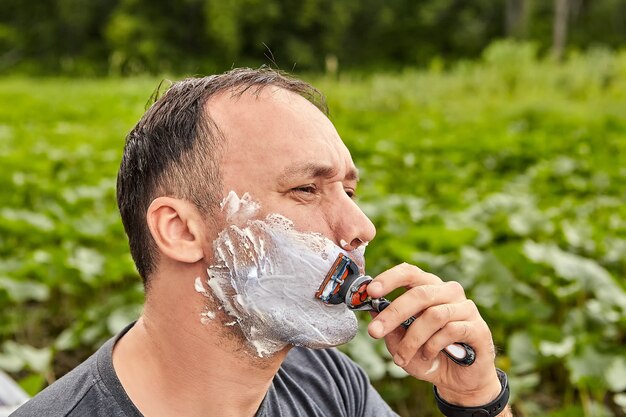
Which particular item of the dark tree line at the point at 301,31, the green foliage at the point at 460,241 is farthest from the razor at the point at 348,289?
the dark tree line at the point at 301,31

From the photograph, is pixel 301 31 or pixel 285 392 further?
pixel 301 31

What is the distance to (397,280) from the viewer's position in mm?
1537

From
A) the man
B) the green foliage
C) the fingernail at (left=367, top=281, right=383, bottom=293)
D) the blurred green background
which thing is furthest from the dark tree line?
the fingernail at (left=367, top=281, right=383, bottom=293)

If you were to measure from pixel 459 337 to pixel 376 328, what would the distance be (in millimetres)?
205

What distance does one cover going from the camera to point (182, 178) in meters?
1.57

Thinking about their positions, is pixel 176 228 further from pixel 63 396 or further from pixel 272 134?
pixel 63 396

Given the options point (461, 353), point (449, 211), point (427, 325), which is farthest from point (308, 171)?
point (449, 211)

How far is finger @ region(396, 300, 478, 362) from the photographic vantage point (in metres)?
1.52

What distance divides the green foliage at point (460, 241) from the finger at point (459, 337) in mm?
663

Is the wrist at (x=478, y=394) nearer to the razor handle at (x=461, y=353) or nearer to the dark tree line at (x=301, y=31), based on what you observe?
the razor handle at (x=461, y=353)

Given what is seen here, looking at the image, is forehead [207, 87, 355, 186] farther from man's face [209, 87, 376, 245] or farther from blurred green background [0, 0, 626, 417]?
blurred green background [0, 0, 626, 417]

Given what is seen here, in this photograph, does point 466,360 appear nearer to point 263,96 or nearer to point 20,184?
point 263,96

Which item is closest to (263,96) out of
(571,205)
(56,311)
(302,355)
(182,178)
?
(182,178)

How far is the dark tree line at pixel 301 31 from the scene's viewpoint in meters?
34.2
